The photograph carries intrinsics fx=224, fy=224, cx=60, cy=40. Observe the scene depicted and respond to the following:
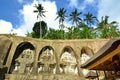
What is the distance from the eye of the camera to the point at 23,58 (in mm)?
35906

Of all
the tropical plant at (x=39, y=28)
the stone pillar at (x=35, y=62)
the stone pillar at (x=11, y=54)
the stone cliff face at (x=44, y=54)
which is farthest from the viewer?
the tropical plant at (x=39, y=28)

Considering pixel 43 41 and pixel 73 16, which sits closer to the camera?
pixel 43 41

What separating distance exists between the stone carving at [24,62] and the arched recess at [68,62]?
4.99m

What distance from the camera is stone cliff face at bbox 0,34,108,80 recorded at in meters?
34.5

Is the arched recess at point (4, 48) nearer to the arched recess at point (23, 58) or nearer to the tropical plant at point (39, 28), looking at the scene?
the arched recess at point (23, 58)

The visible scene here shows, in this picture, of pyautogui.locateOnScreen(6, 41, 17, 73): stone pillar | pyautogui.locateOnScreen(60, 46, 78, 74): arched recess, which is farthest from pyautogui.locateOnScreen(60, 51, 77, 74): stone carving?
pyautogui.locateOnScreen(6, 41, 17, 73): stone pillar

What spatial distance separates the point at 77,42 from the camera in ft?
122

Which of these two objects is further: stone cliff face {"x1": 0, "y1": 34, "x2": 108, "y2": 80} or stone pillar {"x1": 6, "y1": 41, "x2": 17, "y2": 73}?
stone cliff face {"x1": 0, "y1": 34, "x2": 108, "y2": 80}

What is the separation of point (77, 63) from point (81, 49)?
2458mm

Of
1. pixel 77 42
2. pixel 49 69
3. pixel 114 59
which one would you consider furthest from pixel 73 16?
pixel 114 59

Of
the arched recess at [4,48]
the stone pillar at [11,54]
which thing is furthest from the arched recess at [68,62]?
the arched recess at [4,48]

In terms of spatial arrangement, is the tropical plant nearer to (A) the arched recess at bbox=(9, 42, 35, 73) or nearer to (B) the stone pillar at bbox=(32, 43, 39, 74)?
(A) the arched recess at bbox=(9, 42, 35, 73)

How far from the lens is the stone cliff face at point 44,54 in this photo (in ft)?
113

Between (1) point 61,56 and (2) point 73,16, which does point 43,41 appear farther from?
(2) point 73,16
